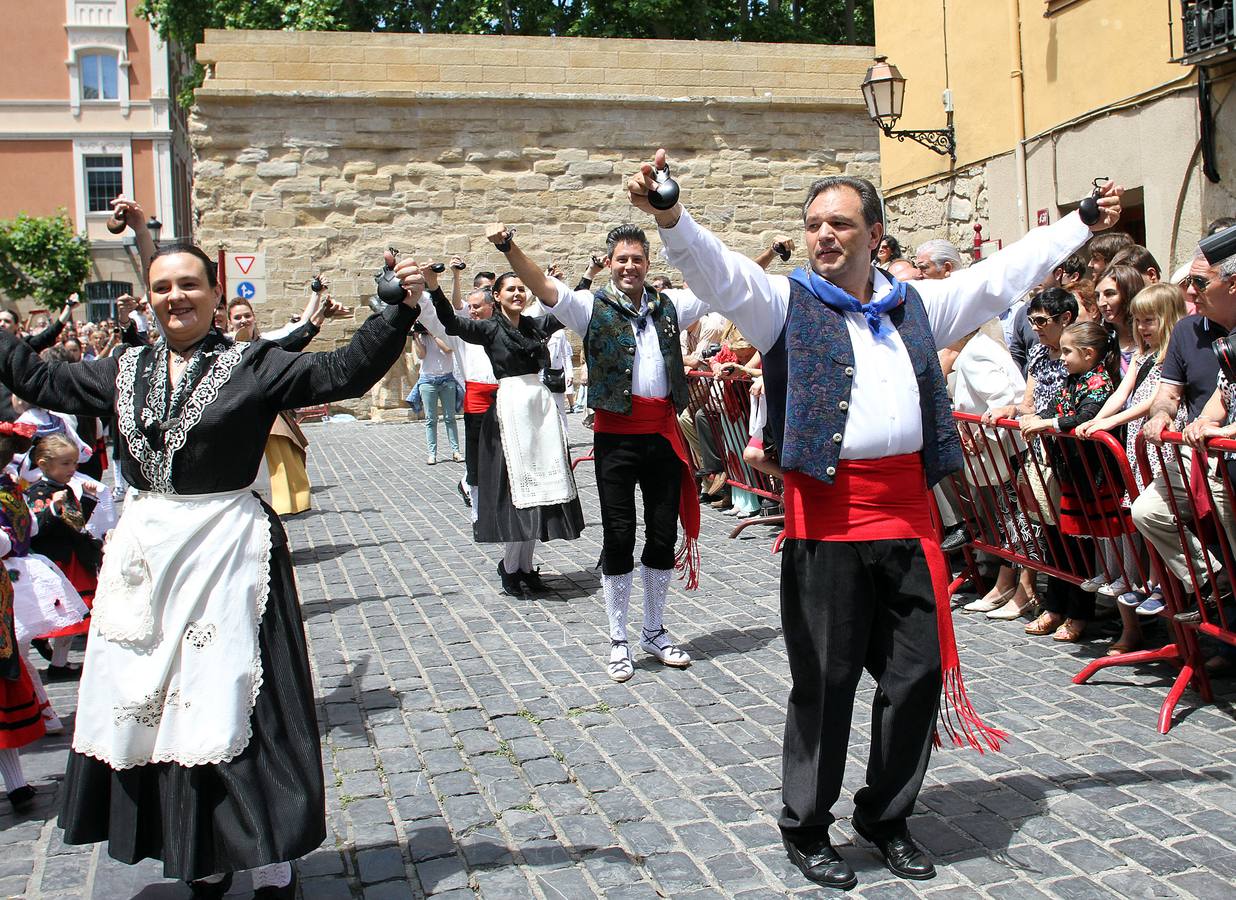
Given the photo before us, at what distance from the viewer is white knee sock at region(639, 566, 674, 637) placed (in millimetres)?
6023

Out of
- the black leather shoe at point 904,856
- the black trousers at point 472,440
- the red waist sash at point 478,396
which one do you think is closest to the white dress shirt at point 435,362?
the black trousers at point 472,440

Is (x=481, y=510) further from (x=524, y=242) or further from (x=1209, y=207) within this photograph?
(x=524, y=242)

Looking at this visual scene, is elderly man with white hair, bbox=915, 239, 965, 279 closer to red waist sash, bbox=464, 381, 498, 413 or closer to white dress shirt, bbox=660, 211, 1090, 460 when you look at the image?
red waist sash, bbox=464, 381, 498, 413

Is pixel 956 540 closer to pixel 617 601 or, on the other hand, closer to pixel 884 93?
pixel 617 601

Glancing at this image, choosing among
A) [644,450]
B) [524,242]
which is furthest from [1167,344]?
[524,242]

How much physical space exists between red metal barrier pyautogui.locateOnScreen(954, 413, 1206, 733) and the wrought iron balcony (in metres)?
5.33

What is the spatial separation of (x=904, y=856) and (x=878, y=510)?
3.38 ft

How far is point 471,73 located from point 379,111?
1.69 meters

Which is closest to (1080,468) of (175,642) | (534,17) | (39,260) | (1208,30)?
(175,642)

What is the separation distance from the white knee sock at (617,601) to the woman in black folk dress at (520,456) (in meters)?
1.59

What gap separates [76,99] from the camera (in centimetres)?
4719

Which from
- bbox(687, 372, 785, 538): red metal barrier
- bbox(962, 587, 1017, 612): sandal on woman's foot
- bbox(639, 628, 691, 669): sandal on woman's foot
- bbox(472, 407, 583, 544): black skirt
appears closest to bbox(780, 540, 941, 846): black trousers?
bbox(639, 628, 691, 669): sandal on woman's foot

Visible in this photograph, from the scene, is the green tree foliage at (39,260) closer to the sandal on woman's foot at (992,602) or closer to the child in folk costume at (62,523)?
the child in folk costume at (62,523)

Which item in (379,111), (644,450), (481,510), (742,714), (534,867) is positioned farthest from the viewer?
(379,111)
